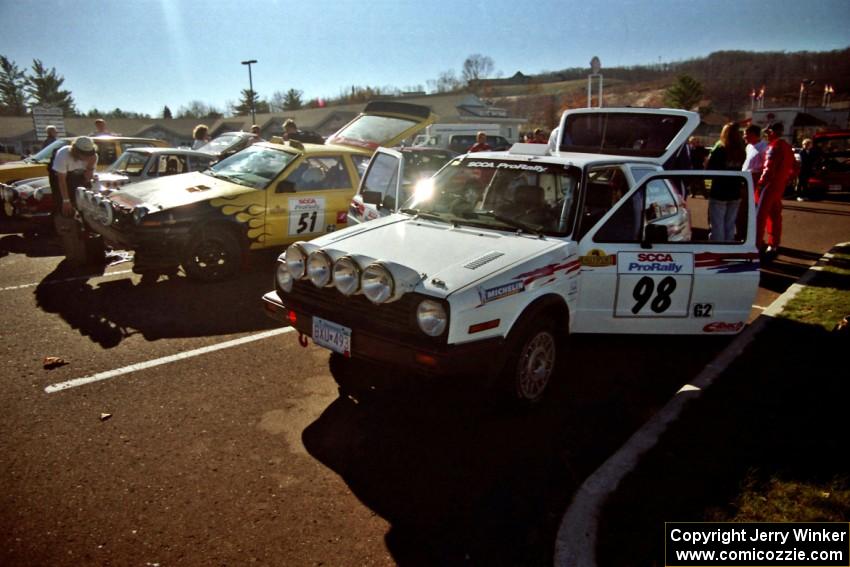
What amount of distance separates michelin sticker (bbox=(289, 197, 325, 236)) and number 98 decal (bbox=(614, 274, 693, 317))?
476 cm

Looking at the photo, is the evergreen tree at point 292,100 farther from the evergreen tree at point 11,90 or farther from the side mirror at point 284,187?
the side mirror at point 284,187

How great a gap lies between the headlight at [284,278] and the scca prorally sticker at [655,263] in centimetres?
257

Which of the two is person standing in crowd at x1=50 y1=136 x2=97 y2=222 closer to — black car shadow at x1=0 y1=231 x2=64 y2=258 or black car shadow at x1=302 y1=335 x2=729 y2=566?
black car shadow at x1=0 y1=231 x2=64 y2=258

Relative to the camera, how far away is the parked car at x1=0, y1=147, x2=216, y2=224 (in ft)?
30.8

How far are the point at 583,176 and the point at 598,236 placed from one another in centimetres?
50

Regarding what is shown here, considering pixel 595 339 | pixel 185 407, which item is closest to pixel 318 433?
pixel 185 407

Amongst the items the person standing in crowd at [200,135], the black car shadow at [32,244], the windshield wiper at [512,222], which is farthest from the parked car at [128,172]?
the windshield wiper at [512,222]

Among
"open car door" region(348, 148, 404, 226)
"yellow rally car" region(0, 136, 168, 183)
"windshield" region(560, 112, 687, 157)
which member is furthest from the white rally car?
"yellow rally car" region(0, 136, 168, 183)

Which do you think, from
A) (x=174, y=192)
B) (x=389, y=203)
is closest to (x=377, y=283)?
(x=389, y=203)

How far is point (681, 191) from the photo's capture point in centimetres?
617

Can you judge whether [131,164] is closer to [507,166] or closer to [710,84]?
[507,166]

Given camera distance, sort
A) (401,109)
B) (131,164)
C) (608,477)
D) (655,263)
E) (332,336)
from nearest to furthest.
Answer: (608,477) → (332,336) → (655,263) → (131,164) → (401,109)

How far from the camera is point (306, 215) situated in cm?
776

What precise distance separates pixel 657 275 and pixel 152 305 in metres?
5.27
